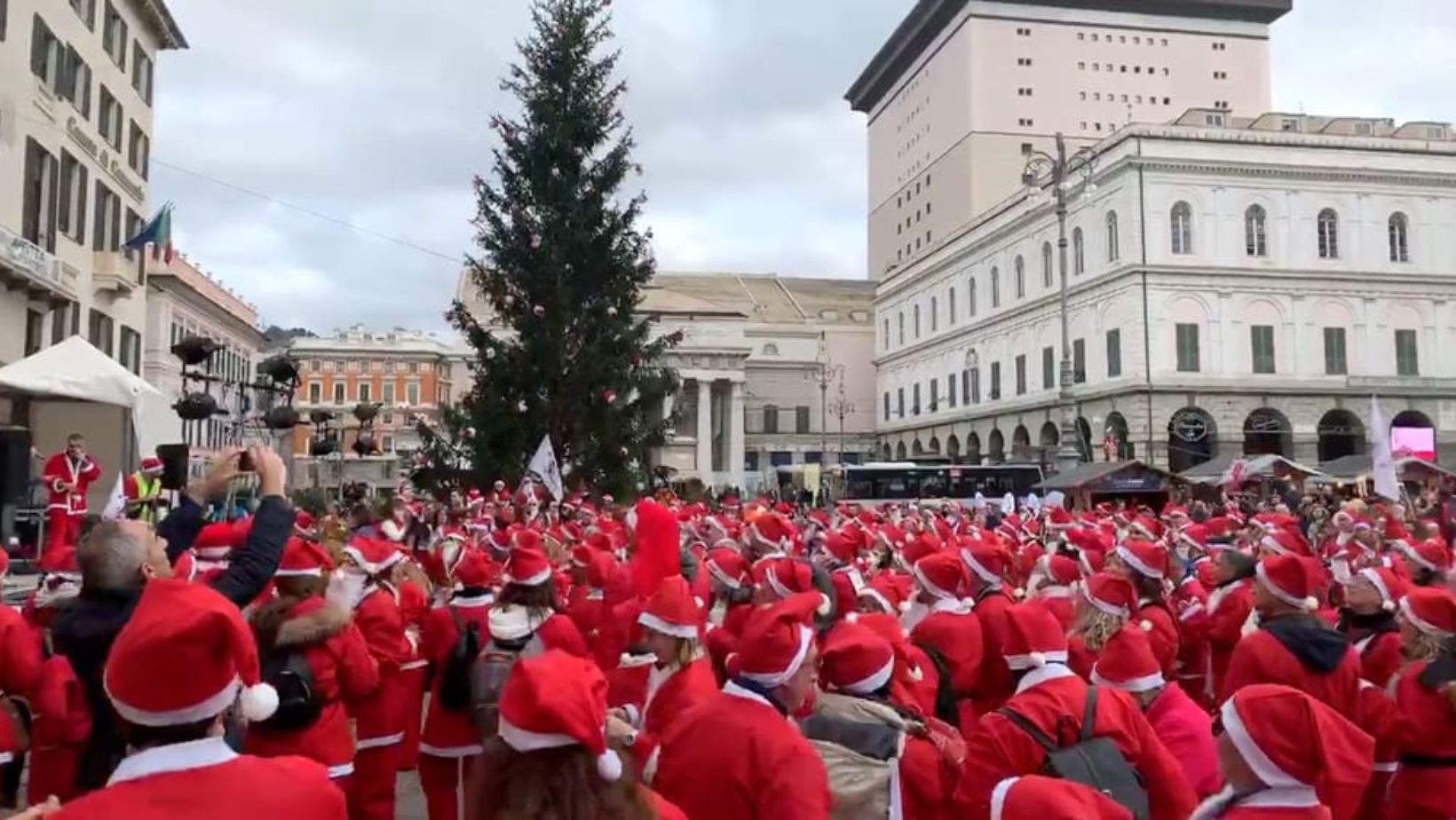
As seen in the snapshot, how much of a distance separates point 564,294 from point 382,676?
18.8 metres

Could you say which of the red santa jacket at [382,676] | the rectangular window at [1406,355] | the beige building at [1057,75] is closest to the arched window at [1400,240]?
the rectangular window at [1406,355]

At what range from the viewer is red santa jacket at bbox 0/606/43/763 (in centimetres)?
511

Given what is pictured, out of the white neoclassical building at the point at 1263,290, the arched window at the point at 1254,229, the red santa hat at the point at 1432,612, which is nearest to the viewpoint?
the red santa hat at the point at 1432,612

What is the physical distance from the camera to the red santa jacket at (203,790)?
7.77 ft

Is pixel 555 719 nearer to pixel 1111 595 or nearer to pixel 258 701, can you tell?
pixel 258 701

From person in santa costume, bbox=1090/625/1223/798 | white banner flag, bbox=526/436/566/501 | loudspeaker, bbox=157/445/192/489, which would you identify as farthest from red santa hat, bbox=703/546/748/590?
white banner flag, bbox=526/436/566/501

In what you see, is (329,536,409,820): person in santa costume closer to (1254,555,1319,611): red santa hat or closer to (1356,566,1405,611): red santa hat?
(1254,555,1319,611): red santa hat

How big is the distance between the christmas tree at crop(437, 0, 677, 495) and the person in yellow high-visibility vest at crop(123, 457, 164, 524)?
964cm

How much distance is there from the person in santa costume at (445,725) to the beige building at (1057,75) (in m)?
77.7

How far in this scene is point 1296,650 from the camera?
5043 millimetres

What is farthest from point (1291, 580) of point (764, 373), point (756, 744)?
point (764, 373)

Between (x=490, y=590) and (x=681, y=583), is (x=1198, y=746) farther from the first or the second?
(x=490, y=590)

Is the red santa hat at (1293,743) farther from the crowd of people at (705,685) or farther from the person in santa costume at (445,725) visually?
the person in santa costume at (445,725)

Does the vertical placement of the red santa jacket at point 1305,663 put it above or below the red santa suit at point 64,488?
below
